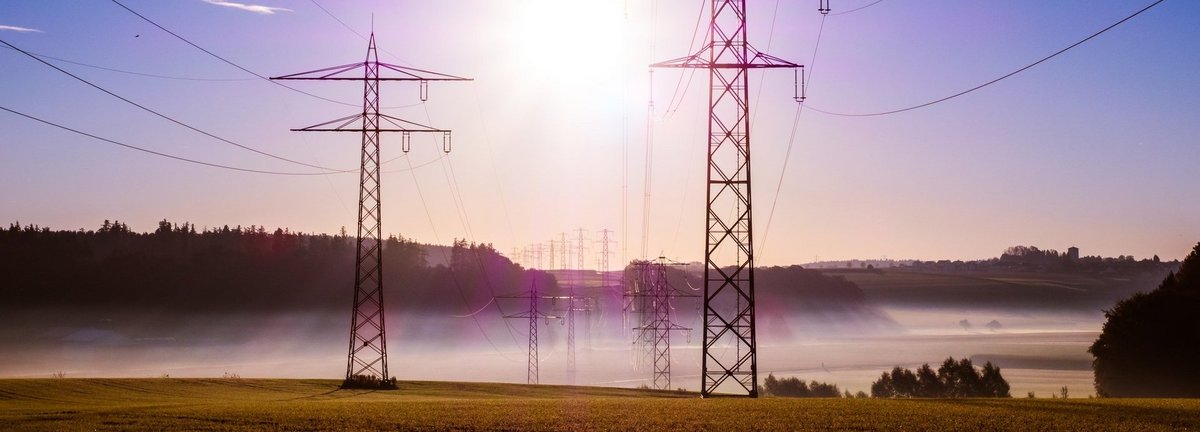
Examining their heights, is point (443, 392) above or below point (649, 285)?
below

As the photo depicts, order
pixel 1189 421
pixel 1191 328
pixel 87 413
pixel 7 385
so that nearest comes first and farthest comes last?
pixel 1189 421
pixel 87 413
pixel 7 385
pixel 1191 328

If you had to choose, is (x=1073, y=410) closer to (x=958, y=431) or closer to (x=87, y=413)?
(x=958, y=431)

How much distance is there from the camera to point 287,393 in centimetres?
6731

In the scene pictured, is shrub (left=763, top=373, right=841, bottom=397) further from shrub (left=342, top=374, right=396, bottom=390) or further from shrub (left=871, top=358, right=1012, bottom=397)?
shrub (left=342, top=374, right=396, bottom=390)

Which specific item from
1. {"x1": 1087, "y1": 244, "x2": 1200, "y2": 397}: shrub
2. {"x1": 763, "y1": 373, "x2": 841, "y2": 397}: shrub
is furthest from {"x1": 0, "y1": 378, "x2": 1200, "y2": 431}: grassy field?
{"x1": 763, "y1": 373, "x2": 841, "y2": 397}: shrub

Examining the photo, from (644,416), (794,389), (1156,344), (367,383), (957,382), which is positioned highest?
(1156,344)

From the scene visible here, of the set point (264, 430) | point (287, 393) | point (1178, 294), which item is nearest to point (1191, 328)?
point (1178, 294)

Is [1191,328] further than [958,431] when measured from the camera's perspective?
Yes

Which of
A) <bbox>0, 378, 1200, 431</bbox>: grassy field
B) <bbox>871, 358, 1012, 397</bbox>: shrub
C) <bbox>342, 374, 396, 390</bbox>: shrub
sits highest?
<bbox>0, 378, 1200, 431</bbox>: grassy field

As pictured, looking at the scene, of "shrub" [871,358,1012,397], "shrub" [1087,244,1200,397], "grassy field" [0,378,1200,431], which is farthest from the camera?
"shrub" [871,358,1012,397]

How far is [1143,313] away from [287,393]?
68007mm

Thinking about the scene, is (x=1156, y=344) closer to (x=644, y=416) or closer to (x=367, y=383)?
(x=367, y=383)

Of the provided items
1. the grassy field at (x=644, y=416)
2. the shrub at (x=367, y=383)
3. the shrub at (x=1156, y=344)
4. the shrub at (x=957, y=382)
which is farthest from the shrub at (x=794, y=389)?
the grassy field at (x=644, y=416)

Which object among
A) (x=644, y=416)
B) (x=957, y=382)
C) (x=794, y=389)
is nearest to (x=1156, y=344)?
(x=957, y=382)
